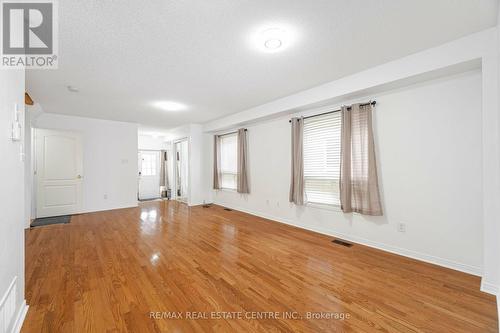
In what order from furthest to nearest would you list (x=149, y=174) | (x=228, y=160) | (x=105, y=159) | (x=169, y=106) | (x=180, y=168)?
(x=149, y=174), (x=180, y=168), (x=228, y=160), (x=105, y=159), (x=169, y=106)

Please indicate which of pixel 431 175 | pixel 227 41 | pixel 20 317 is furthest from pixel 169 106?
pixel 431 175

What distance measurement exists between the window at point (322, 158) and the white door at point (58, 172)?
5934 mm

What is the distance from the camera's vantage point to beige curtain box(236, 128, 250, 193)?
555 centimetres

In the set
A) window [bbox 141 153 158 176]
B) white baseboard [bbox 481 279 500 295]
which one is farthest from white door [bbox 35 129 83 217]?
white baseboard [bbox 481 279 500 295]

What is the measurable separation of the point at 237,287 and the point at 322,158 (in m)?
2.75

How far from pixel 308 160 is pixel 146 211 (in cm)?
469

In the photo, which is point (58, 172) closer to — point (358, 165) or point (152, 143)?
point (152, 143)

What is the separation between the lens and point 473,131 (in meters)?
2.41

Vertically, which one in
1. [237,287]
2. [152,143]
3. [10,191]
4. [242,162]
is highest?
[152,143]

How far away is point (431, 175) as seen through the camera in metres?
2.69

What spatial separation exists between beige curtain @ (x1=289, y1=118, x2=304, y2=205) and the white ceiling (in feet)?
2.61

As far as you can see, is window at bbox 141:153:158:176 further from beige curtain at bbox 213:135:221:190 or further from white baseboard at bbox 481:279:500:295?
white baseboard at bbox 481:279:500:295

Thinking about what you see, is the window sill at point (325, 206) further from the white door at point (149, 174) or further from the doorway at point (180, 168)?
the white door at point (149, 174)

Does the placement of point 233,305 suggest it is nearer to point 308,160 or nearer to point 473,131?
point 308,160
